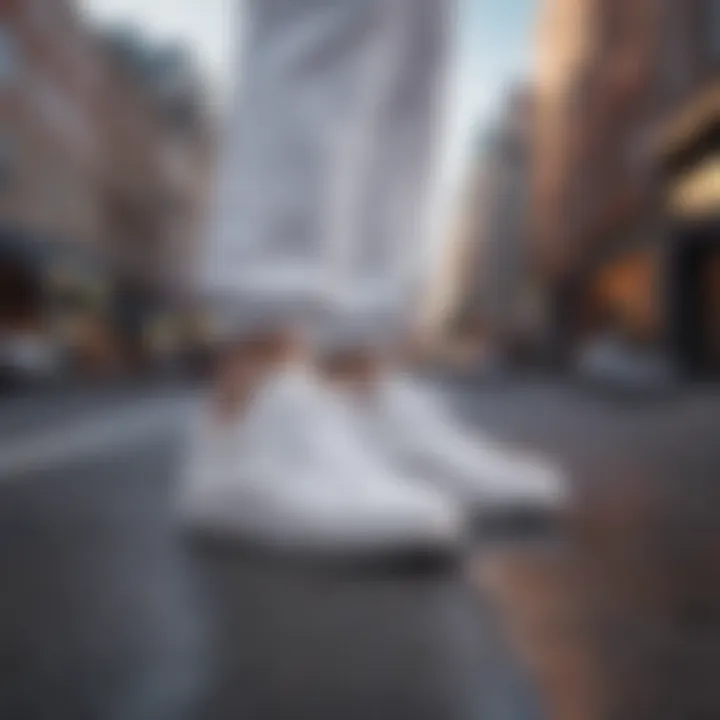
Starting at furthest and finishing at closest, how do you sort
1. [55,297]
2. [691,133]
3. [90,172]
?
[55,297] < [90,172] < [691,133]

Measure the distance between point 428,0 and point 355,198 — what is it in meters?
0.11

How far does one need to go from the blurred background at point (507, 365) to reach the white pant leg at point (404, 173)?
0.01m

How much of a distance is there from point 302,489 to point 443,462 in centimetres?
16

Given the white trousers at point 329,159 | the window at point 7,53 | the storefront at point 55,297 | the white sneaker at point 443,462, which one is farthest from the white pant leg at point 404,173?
the storefront at point 55,297

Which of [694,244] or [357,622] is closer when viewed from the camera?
[357,622]

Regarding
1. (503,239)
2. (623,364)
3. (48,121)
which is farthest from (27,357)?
(623,364)

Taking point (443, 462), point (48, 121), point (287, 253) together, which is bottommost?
point (443, 462)

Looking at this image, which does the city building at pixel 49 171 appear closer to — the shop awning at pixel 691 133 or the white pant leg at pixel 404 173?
the white pant leg at pixel 404 173

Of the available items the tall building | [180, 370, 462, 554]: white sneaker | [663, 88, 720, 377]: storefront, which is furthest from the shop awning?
the tall building

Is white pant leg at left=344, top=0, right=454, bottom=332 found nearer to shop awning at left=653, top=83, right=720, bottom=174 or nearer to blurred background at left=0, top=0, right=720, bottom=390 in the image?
blurred background at left=0, top=0, right=720, bottom=390

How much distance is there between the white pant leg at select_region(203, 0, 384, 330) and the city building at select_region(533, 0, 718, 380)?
4.4 inches

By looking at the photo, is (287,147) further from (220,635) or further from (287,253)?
(220,635)

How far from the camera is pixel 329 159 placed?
0.59 metres

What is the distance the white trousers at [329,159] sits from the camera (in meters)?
0.58
